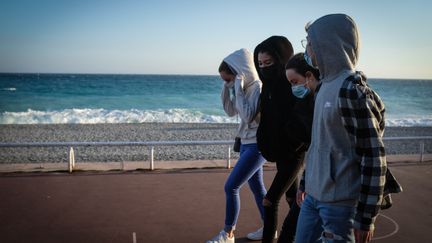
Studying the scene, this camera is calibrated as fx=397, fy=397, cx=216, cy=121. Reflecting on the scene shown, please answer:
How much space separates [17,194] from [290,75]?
179 inches

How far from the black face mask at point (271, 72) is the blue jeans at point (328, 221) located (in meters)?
1.22

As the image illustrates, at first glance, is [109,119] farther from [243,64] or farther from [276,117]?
[276,117]

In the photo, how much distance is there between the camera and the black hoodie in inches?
120

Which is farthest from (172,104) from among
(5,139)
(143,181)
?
(143,181)

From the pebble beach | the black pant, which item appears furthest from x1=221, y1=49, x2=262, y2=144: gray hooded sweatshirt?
the pebble beach

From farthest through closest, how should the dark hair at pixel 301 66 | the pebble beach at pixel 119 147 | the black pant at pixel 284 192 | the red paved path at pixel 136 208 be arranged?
the pebble beach at pixel 119 147 → the red paved path at pixel 136 208 → the black pant at pixel 284 192 → the dark hair at pixel 301 66

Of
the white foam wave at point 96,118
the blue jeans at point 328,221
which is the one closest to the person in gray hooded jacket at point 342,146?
the blue jeans at point 328,221

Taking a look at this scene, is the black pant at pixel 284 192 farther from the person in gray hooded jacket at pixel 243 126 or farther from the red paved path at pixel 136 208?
the red paved path at pixel 136 208

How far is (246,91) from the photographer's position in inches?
143

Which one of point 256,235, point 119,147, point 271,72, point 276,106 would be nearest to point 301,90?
point 276,106

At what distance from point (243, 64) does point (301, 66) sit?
3.32 ft

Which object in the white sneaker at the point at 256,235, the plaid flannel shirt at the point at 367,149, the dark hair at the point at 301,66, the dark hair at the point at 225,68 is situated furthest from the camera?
the white sneaker at the point at 256,235

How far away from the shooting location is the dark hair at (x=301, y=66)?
105 inches

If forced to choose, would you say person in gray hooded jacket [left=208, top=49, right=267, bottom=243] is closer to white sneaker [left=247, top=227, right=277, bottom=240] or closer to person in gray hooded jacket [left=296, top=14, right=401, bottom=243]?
white sneaker [left=247, top=227, right=277, bottom=240]
